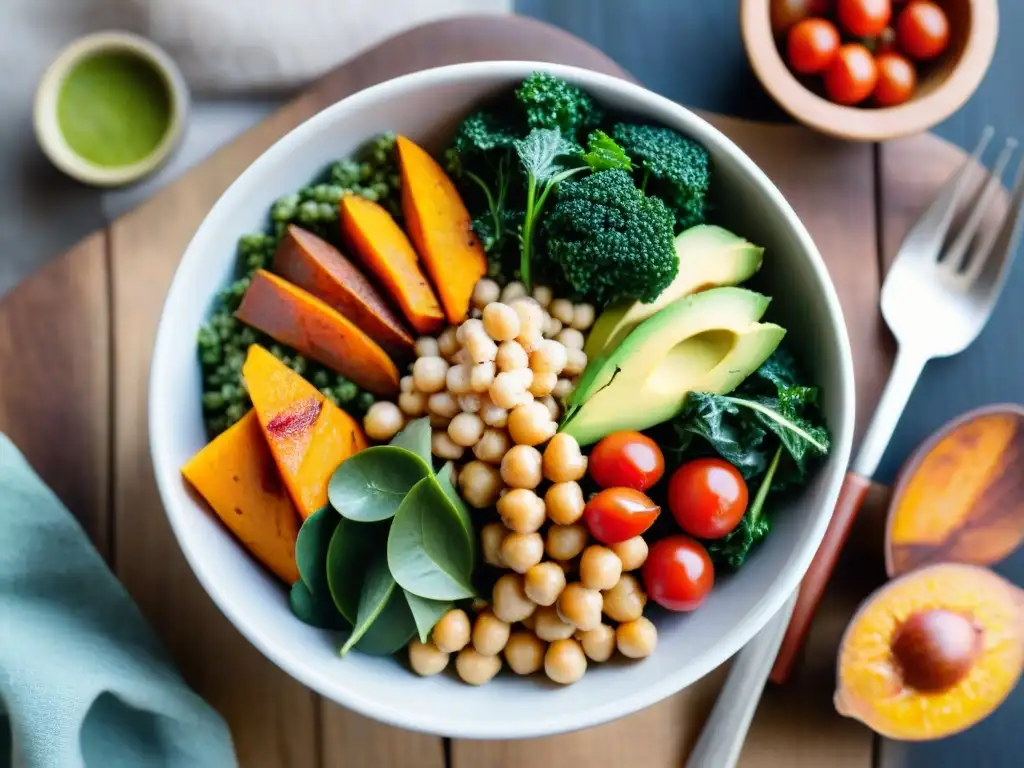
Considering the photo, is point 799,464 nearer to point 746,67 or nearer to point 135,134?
point 746,67

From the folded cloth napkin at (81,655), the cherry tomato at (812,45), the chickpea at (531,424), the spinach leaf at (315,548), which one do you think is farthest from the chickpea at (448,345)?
the cherry tomato at (812,45)

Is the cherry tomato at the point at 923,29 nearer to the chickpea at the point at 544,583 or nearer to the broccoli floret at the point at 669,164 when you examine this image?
the broccoli floret at the point at 669,164

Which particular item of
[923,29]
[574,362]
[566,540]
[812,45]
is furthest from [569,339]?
[923,29]

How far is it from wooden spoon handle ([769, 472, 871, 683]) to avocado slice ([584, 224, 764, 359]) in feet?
1.11

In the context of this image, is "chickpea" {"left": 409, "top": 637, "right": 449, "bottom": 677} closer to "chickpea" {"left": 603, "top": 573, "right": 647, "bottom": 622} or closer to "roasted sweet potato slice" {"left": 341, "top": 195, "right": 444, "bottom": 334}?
"chickpea" {"left": 603, "top": 573, "right": 647, "bottom": 622}

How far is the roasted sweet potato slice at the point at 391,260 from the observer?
3.75 feet

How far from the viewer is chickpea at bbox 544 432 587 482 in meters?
1.06

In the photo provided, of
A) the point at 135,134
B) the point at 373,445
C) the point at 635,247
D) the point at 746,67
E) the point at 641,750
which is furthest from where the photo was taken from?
the point at 135,134

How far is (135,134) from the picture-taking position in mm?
1644

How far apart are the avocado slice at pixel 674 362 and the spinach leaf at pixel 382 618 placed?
0.27 m

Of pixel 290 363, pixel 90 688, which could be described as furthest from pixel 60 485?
pixel 290 363

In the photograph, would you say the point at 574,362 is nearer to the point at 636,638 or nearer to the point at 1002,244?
the point at 636,638

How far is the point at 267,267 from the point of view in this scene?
1.20 meters

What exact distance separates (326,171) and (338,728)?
748 mm
